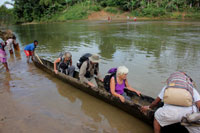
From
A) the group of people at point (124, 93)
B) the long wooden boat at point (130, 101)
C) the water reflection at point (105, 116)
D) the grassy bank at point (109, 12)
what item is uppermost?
the grassy bank at point (109, 12)

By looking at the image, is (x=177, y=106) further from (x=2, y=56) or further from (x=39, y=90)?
(x=2, y=56)

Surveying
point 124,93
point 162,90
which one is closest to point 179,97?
point 162,90

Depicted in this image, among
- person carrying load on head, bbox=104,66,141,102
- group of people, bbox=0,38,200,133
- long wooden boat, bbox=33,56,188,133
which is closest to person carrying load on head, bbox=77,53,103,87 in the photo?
group of people, bbox=0,38,200,133

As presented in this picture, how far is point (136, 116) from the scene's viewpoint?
3922mm

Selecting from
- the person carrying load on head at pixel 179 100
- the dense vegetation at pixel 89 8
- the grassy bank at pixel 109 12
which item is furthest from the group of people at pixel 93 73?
the dense vegetation at pixel 89 8

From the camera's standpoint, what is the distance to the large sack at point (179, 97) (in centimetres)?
254

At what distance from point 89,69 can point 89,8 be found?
4843 centimetres

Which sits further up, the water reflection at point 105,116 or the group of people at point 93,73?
the group of people at point 93,73

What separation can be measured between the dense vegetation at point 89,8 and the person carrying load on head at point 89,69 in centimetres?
3802

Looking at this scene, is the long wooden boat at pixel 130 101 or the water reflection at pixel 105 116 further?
the water reflection at pixel 105 116

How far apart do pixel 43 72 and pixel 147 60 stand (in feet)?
16.7

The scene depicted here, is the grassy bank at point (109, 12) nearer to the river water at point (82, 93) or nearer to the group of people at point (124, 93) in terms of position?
the river water at point (82, 93)

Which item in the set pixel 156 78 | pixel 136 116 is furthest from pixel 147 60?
pixel 136 116

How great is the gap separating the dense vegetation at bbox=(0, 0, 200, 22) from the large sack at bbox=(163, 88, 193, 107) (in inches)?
1551
